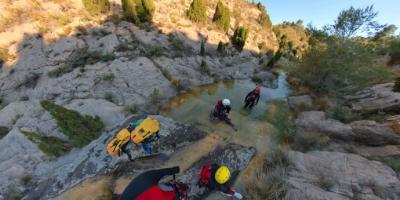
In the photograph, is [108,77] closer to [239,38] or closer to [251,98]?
[251,98]

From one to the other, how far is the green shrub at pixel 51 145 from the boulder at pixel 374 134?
42.5ft

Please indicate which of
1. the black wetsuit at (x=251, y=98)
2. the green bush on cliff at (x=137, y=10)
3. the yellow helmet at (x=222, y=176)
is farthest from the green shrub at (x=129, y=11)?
the yellow helmet at (x=222, y=176)

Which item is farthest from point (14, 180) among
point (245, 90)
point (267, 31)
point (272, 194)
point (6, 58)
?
point (267, 31)

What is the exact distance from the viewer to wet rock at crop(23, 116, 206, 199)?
17.9ft

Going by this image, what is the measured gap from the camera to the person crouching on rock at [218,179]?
17.2 feet

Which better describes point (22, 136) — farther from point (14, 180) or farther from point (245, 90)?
point (245, 90)

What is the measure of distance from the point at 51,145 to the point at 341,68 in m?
17.9

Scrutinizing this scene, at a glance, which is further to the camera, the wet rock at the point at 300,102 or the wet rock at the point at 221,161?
the wet rock at the point at 300,102

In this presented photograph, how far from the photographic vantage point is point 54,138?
23.3ft

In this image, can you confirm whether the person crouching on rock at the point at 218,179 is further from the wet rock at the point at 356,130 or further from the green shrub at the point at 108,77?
the green shrub at the point at 108,77

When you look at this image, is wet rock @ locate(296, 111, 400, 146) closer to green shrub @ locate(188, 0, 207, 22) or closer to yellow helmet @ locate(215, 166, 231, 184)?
yellow helmet @ locate(215, 166, 231, 184)

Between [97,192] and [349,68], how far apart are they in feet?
53.9

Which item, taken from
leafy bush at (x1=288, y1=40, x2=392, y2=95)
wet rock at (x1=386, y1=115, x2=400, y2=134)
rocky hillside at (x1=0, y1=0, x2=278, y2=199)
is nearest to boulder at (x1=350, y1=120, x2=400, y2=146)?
wet rock at (x1=386, y1=115, x2=400, y2=134)

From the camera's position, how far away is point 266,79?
1892cm
